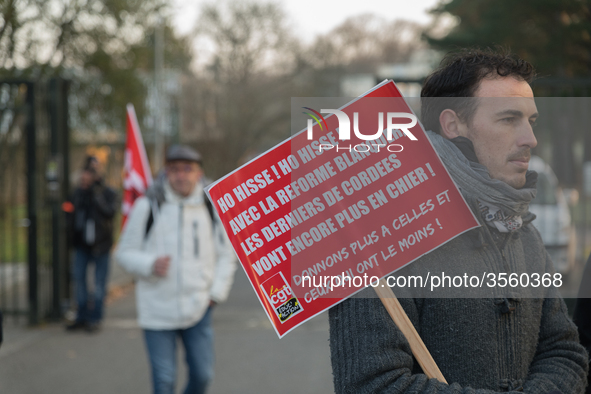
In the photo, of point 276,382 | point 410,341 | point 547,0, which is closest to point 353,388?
point 410,341

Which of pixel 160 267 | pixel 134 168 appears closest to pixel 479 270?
pixel 160 267

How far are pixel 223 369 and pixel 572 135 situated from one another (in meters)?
4.25

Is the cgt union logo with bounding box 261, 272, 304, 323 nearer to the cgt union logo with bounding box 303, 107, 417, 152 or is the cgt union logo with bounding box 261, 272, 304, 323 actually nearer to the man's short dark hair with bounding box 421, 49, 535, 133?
the cgt union logo with bounding box 303, 107, 417, 152

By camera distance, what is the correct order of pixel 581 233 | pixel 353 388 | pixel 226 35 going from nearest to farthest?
pixel 353 388, pixel 581 233, pixel 226 35

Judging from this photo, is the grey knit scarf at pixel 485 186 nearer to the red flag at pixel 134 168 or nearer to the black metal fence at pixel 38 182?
the red flag at pixel 134 168

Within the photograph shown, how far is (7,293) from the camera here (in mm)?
8961

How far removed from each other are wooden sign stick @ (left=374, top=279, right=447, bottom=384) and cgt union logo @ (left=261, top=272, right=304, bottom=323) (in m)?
0.24

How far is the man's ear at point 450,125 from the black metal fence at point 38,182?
6.33 metres

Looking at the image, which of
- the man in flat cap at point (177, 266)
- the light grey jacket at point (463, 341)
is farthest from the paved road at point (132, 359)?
the light grey jacket at point (463, 341)

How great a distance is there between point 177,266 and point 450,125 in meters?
2.76

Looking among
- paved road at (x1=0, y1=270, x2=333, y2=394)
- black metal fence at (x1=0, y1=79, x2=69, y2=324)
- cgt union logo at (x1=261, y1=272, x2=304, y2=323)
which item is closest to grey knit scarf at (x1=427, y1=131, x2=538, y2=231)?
cgt union logo at (x1=261, y1=272, x2=304, y2=323)

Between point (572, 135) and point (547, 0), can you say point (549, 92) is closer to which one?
point (572, 135)

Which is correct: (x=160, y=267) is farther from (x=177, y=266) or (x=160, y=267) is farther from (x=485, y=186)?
(x=485, y=186)

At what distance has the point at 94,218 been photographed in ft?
24.0
